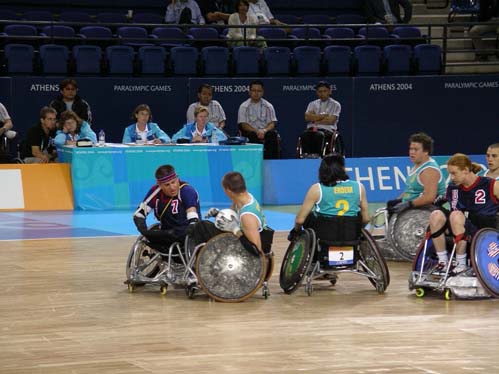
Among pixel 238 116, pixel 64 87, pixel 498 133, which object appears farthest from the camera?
pixel 498 133

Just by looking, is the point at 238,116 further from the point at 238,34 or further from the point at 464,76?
the point at 464,76

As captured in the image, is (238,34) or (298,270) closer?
(298,270)

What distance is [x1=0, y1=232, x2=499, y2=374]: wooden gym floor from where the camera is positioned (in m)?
7.25

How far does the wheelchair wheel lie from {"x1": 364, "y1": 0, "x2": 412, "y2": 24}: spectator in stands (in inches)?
507

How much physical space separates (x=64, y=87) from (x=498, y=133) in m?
9.12

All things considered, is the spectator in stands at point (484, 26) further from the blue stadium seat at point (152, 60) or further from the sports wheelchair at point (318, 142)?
the blue stadium seat at point (152, 60)

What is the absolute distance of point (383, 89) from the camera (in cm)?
2119

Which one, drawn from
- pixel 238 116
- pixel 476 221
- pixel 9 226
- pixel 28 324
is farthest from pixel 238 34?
pixel 28 324

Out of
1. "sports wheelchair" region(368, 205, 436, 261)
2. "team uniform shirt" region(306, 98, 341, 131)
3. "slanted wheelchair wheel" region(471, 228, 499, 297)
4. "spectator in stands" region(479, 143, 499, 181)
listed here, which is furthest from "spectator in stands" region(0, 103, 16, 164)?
"slanted wheelchair wheel" region(471, 228, 499, 297)

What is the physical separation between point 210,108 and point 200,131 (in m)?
1.06

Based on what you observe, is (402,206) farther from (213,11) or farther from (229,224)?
(213,11)

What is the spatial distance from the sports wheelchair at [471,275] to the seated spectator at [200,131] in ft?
26.1

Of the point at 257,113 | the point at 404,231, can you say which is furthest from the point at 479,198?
the point at 257,113

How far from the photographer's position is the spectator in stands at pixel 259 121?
1875cm
